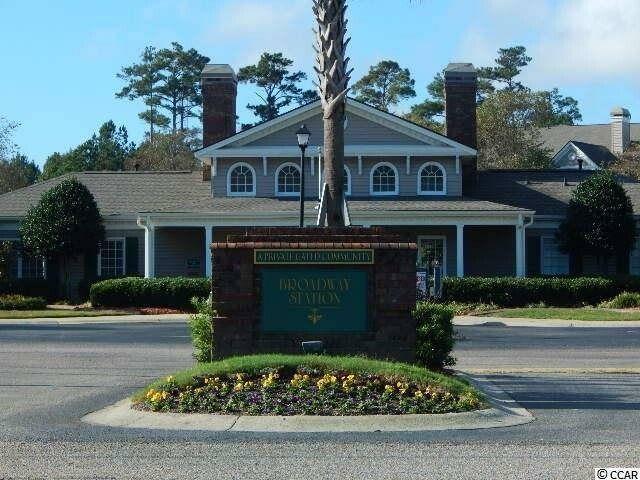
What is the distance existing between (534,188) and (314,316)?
27.6m

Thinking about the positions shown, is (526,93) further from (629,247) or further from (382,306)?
(382,306)

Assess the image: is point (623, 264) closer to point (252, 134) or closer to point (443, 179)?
point (443, 179)

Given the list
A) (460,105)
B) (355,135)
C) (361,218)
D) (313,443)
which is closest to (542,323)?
(361,218)

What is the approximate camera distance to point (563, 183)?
41.2 meters

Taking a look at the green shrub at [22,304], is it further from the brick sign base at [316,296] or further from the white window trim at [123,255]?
the brick sign base at [316,296]

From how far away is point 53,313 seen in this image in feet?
111

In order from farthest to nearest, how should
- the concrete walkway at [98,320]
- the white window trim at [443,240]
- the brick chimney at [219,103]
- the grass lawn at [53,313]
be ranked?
the brick chimney at [219,103] → the white window trim at [443,240] → the grass lawn at [53,313] → the concrete walkway at [98,320]

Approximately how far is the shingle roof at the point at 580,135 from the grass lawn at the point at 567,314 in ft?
128

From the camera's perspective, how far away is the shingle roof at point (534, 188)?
38.7m

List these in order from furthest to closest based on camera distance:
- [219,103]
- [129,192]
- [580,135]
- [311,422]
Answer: [580,135]
[129,192]
[219,103]
[311,422]

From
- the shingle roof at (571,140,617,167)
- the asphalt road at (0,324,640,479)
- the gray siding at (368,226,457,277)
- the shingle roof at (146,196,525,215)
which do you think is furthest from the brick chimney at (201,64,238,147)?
the shingle roof at (571,140,617,167)

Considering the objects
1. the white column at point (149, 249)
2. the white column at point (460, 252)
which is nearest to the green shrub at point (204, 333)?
the white column at point (460, 252)

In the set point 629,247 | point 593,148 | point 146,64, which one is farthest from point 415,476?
point 146,64

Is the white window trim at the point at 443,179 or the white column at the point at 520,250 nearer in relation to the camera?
the white column at the point at 520,250
